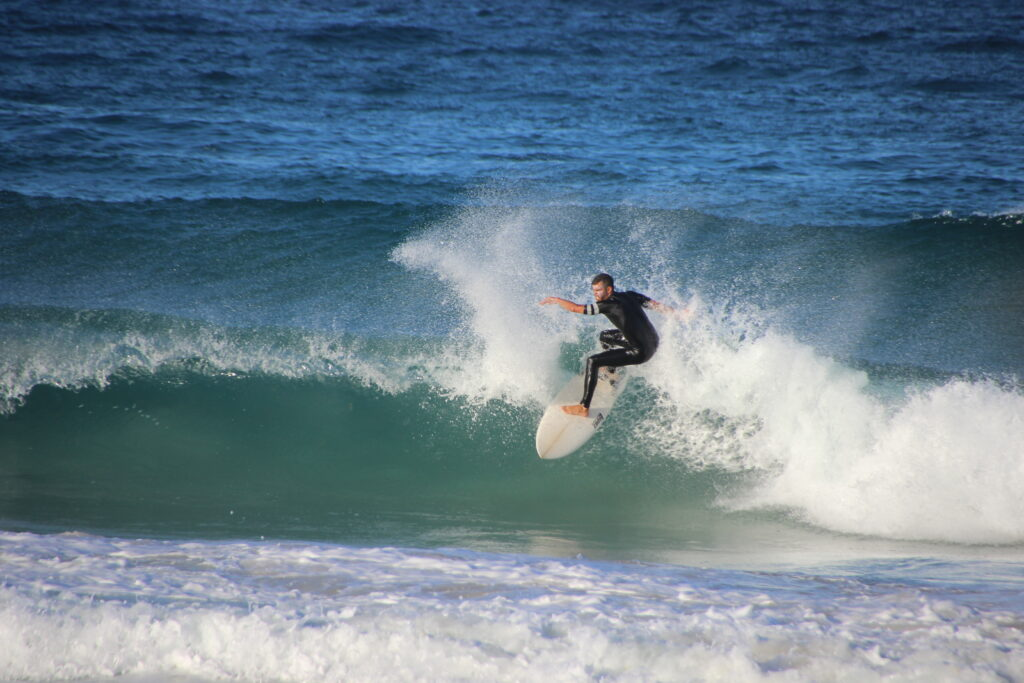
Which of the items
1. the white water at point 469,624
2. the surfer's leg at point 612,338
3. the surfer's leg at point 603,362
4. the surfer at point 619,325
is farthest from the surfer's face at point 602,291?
the white water at point 469,624

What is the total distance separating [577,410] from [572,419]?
0.11m

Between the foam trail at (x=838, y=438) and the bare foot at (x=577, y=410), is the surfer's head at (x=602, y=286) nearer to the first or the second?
the bare foot at (x=577, y=410)

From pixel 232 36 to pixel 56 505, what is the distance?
18583mm

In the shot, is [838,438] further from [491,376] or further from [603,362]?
[491,376]

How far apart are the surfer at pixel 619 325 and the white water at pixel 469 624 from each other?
7.68ft

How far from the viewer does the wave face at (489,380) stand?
20.8ft

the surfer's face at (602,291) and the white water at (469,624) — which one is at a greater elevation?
the surfer's face at (602,291)

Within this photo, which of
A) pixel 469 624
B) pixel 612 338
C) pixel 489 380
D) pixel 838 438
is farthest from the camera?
pixel 489 380

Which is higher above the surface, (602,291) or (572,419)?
(602,291)

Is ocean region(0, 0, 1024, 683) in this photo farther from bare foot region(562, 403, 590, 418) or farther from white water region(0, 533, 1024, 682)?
bare foot region(562, 403, 590, 418)

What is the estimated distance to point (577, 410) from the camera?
706 cm

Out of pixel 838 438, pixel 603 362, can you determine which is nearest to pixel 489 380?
pixel 603 362

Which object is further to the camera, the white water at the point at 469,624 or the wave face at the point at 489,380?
the wave face at the point at 489,380

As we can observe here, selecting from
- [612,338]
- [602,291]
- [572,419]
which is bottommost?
[572,419]
